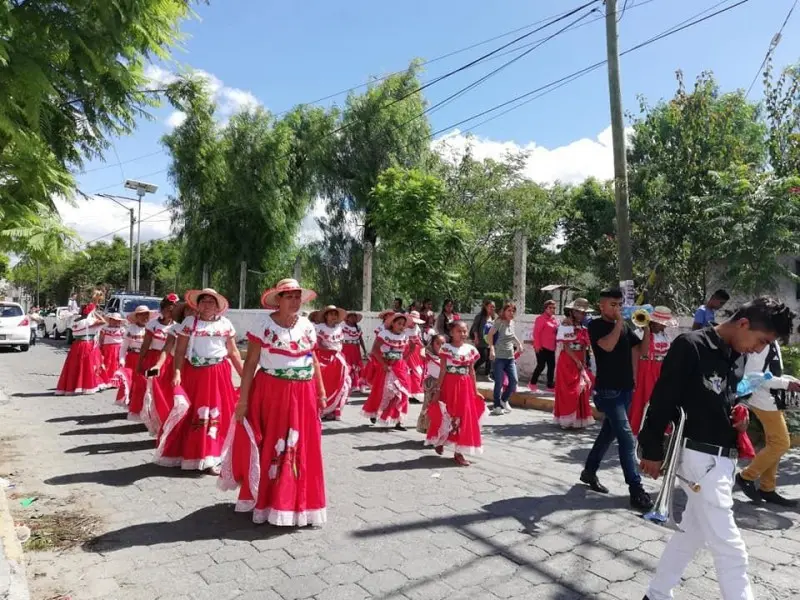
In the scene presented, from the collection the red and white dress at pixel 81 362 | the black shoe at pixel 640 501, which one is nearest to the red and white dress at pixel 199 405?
the black shoe at pixel 640 501

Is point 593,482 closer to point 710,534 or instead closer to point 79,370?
point 710,534

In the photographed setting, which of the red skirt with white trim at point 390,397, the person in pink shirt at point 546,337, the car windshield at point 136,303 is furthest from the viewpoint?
the car windshield at point 136,303

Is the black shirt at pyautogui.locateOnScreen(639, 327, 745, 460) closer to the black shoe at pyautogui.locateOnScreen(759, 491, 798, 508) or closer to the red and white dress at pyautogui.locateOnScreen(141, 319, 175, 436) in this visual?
the black shoe at pyautogui.locateOnScreen(759, 491, 798, 508)

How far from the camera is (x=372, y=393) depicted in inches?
376

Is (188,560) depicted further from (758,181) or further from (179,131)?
(179,131)

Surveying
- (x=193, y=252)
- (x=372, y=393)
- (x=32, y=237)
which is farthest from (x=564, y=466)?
(x=193, y=252)

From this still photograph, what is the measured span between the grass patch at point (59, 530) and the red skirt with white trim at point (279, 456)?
1033mm

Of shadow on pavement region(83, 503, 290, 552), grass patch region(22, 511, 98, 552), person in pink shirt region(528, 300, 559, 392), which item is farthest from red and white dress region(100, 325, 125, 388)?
shadow on pavement region(83, 503, 290, 552)

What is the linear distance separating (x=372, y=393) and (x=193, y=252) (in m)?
22.4

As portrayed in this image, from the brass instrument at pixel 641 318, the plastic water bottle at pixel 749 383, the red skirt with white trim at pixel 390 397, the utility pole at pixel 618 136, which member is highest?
the utility pole at pixel 618 136

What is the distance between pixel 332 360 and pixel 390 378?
105 centimetres

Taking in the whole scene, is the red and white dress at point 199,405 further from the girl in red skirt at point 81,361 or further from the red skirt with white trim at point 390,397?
the girl in red skirt at point 81,361

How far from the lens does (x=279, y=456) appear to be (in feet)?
15.8

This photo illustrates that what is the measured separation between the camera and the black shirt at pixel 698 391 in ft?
11.1
